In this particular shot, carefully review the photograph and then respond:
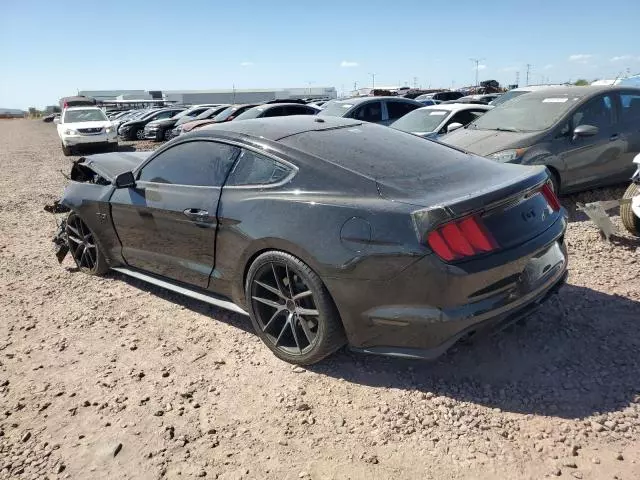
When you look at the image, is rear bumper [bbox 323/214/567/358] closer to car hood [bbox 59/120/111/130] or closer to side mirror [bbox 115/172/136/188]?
side mirror [bbox 115/172/136/188]

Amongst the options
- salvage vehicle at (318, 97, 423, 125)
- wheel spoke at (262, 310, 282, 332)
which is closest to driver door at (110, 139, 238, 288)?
wheel spoke at (262, 310, 282, 332)

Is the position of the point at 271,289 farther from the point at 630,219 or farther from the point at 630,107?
the point at 630,107

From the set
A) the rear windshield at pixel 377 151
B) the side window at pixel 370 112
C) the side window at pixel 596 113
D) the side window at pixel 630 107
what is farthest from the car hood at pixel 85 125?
the rear windshield at pixel 377 151

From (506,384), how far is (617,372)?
2.13ft

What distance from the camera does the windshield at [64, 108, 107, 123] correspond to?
18.2 meters

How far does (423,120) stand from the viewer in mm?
9367

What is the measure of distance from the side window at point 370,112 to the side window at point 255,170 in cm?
861

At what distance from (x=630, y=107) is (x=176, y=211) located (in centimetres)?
622

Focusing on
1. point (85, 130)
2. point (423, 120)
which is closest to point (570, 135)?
point (423, 120)

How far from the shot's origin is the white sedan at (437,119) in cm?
901

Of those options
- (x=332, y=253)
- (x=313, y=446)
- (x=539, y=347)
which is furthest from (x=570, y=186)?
(x=313, y=446)

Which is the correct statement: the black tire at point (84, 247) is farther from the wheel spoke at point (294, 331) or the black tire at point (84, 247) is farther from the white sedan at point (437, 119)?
the white sedan at point (437, 119)

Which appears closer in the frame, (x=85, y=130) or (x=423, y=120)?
(x=423, y=120)

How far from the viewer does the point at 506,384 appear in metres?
2.86
